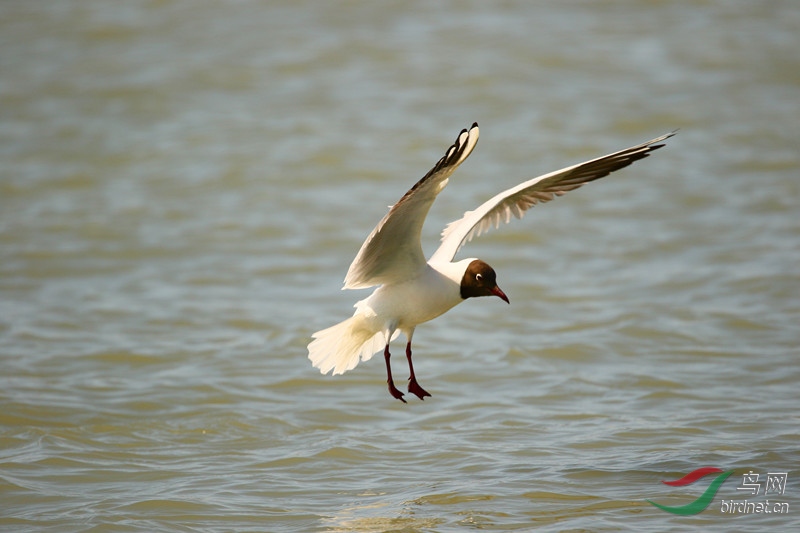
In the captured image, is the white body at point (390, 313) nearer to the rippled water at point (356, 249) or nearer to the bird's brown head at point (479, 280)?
the bird's brown head at point (479, 280)

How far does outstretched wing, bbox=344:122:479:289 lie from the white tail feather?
1.24 feet

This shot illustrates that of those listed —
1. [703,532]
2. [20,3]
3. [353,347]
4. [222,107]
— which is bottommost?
[703,532]

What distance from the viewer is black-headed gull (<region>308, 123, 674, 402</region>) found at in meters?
5.73

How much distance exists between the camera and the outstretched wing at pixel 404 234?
196 inches

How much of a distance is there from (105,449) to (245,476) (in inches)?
44.9

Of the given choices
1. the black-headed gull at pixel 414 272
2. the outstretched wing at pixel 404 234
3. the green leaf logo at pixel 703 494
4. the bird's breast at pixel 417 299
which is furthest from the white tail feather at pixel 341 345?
the green leaf logo at pixel 703 494

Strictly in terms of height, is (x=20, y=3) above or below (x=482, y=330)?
above

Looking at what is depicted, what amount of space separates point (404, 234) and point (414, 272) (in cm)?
38

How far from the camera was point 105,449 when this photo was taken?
22.4 ft

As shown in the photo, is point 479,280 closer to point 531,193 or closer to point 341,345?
point 531,193

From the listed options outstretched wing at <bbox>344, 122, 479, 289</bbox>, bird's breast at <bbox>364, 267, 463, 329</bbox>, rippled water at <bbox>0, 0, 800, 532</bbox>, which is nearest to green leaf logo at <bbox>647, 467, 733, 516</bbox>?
rippled water at <bbox>0, 0, 800, 532</bbox>

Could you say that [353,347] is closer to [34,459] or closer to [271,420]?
[271,420]

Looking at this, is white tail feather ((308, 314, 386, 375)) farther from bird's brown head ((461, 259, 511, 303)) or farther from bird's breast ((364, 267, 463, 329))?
bird's brown head ((461, 259, 511, 303))

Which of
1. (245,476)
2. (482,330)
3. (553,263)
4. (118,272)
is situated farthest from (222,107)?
(245,476)
